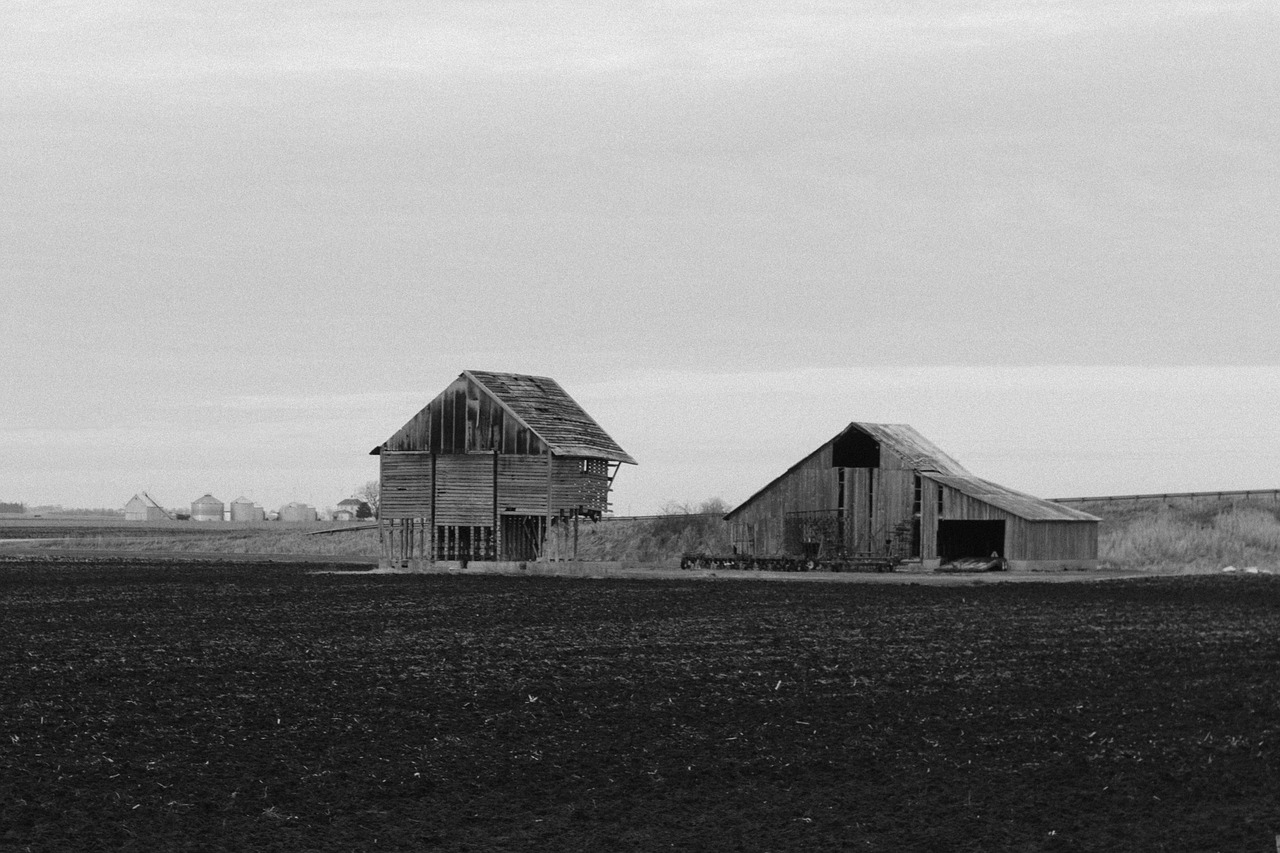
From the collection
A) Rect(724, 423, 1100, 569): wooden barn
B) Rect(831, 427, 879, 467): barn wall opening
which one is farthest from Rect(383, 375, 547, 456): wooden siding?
Rect(831, 427, 879, 467): barn wall opening

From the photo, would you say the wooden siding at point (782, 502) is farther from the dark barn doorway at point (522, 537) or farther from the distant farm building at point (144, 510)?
the distant farm building at point (144, 510)

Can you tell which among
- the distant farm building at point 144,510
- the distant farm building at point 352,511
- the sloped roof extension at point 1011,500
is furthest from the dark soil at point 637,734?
the distant farm building at point 144,510

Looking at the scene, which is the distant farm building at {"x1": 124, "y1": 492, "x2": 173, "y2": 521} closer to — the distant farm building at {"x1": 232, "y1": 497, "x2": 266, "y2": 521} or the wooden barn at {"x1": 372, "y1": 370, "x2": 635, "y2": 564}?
the distant farm building at {"x1": 232, "y1": 497, "x2": 266, "y2": 521}

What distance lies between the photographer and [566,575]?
2347 inches

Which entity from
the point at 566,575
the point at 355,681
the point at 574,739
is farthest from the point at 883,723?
the point at 566,575

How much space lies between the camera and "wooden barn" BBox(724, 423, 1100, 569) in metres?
61.3

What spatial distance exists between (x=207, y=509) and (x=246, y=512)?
4.32m

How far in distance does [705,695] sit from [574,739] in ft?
11.8

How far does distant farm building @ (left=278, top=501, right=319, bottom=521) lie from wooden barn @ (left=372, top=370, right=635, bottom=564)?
5164 inches

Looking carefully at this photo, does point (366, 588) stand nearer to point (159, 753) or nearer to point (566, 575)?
point (566, 575)

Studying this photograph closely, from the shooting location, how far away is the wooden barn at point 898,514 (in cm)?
6134

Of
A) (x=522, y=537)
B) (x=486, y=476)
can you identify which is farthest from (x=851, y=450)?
(x=486, y=476)

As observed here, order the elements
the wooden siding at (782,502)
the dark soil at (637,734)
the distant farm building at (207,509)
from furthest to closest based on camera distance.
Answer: the distant farm building at (207,509) < the wooden siding at (782,502) < the dark soil at (637,734)

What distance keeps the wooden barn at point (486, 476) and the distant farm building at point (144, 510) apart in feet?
414
